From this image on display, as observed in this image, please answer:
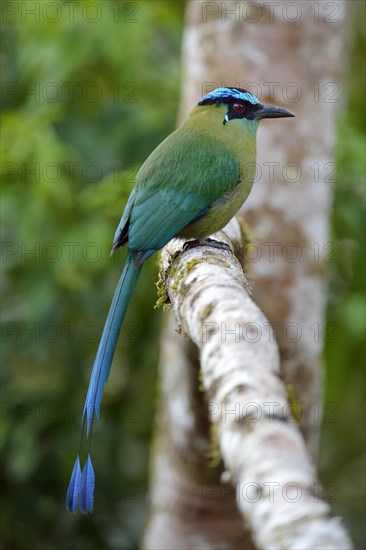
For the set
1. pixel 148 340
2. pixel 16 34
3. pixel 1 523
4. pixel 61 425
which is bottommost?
pixel 1 523

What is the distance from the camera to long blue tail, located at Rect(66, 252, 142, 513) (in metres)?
2.20

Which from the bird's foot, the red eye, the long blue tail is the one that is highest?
the red eye

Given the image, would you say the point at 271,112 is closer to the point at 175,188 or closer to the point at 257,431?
the point at 175,188

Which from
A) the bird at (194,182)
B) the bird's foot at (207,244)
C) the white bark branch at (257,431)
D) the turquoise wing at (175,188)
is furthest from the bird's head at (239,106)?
the white bark branch at (257,431)

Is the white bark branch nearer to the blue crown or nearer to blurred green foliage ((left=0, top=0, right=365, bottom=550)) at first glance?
the blue crown

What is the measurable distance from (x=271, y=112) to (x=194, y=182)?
438 mm

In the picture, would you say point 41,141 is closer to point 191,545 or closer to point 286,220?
point 286,220

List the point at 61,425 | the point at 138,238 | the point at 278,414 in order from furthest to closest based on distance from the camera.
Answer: the point at 61,425
the point at 138,238
the point at 278,414

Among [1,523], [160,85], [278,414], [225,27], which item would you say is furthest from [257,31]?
[278,414]

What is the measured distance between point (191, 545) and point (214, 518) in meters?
0.15

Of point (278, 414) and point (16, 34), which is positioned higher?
point (16, 34)

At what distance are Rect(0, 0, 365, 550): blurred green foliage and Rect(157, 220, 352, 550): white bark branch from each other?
6.87ft

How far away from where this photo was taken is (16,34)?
15.4 feet

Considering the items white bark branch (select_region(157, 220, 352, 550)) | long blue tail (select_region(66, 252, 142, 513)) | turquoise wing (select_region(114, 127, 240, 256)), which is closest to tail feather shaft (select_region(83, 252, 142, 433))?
long blue tail (select_region(66, 252, 142, 513))
